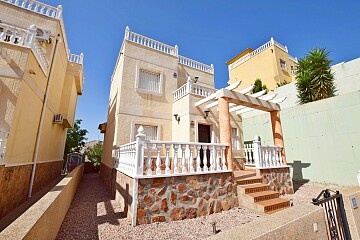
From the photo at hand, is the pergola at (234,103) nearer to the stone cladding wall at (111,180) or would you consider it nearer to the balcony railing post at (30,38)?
the stone cladding wall at (111,180)

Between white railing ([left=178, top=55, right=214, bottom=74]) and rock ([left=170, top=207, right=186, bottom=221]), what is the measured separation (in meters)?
10.2

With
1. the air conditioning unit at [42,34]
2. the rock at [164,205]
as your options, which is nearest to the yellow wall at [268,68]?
the rock at [164,205]

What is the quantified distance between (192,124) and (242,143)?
4.42 metres

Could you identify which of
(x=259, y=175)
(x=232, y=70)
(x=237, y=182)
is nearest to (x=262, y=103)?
(x=259, y=175)

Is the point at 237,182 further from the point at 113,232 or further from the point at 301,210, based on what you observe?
the point at 113,232

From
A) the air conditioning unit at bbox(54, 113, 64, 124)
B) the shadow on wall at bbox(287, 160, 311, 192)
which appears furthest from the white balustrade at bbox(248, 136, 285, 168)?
the air conditioning unit at bbox(54, 113, 64, 124)

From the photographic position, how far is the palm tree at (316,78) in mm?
10500

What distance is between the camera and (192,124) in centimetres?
952

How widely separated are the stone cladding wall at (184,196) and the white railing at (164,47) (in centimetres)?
909

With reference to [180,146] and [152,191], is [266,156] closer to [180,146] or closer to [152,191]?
[180,146]

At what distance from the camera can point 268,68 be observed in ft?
58.9

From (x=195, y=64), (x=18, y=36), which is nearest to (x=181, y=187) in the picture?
(x=18, y=36)

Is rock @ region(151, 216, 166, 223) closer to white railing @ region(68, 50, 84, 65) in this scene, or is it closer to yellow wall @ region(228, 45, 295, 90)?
white railing @ region(68, 50, 84, 65)

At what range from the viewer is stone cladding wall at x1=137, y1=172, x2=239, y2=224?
4.73 m
